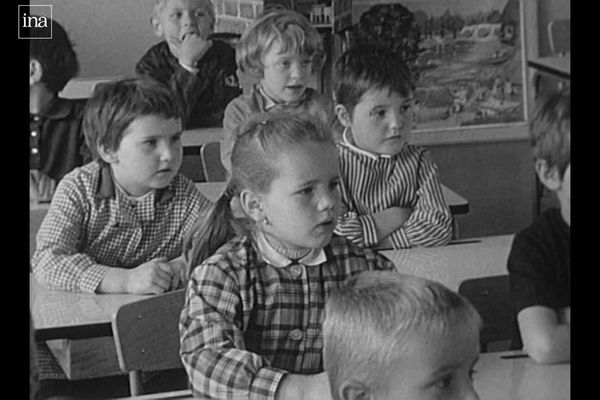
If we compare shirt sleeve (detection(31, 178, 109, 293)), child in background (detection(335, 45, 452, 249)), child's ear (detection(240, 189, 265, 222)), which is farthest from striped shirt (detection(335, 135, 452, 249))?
shirt sleeve (detection(31, 178, 109, 293))

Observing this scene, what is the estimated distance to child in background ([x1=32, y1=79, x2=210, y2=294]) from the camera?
4.67 feet

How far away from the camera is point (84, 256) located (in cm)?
144

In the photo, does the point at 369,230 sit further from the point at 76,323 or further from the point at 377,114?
the point at 76,323

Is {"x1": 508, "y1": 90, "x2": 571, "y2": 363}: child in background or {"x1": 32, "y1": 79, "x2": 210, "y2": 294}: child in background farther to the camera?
{"x1": 508, "y1": 90, "x2": 571, "y2": 363}: child in background

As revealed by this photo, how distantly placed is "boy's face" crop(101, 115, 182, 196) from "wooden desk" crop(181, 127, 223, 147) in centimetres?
1

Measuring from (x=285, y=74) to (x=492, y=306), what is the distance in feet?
1.32

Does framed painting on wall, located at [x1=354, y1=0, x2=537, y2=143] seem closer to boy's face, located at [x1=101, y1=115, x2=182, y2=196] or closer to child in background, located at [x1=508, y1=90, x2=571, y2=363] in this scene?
child in background, located at [x1=508, y1=90, x2=571, y2=363]

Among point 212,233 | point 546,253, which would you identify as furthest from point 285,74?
point 546,253

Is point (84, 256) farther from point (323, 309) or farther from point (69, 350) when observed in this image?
point (323, 309)

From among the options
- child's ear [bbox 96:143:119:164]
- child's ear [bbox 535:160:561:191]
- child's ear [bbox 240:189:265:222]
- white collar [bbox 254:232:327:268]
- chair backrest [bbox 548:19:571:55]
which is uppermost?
chair backrest [bbox 548:19:571:55]

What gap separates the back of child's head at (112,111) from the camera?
142cm
